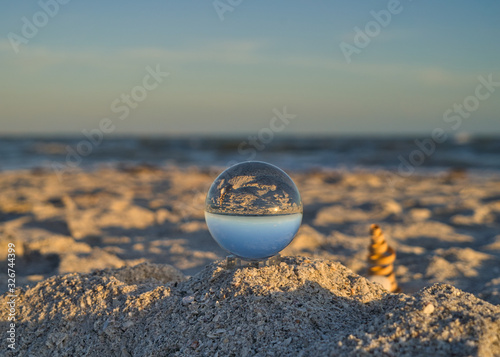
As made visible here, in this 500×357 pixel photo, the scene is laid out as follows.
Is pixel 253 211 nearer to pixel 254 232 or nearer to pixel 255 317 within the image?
pixel 254 232

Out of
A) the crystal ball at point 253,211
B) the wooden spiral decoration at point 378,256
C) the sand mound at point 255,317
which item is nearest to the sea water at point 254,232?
the crystal ball at point 253,211

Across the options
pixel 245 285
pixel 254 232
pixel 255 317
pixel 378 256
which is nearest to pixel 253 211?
pixel 254 232

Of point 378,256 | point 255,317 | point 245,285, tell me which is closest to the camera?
point 255,317

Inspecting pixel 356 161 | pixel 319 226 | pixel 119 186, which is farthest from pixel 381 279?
pixel 356 161

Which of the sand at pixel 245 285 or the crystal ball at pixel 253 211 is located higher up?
the crystal ball at pixel 253 211

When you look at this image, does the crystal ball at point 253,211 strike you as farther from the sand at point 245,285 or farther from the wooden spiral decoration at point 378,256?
the wooden spiral decoration at point 378,256

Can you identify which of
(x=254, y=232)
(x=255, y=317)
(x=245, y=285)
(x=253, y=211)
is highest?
(x=253, y=211)

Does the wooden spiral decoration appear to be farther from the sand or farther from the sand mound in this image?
the sand mound
